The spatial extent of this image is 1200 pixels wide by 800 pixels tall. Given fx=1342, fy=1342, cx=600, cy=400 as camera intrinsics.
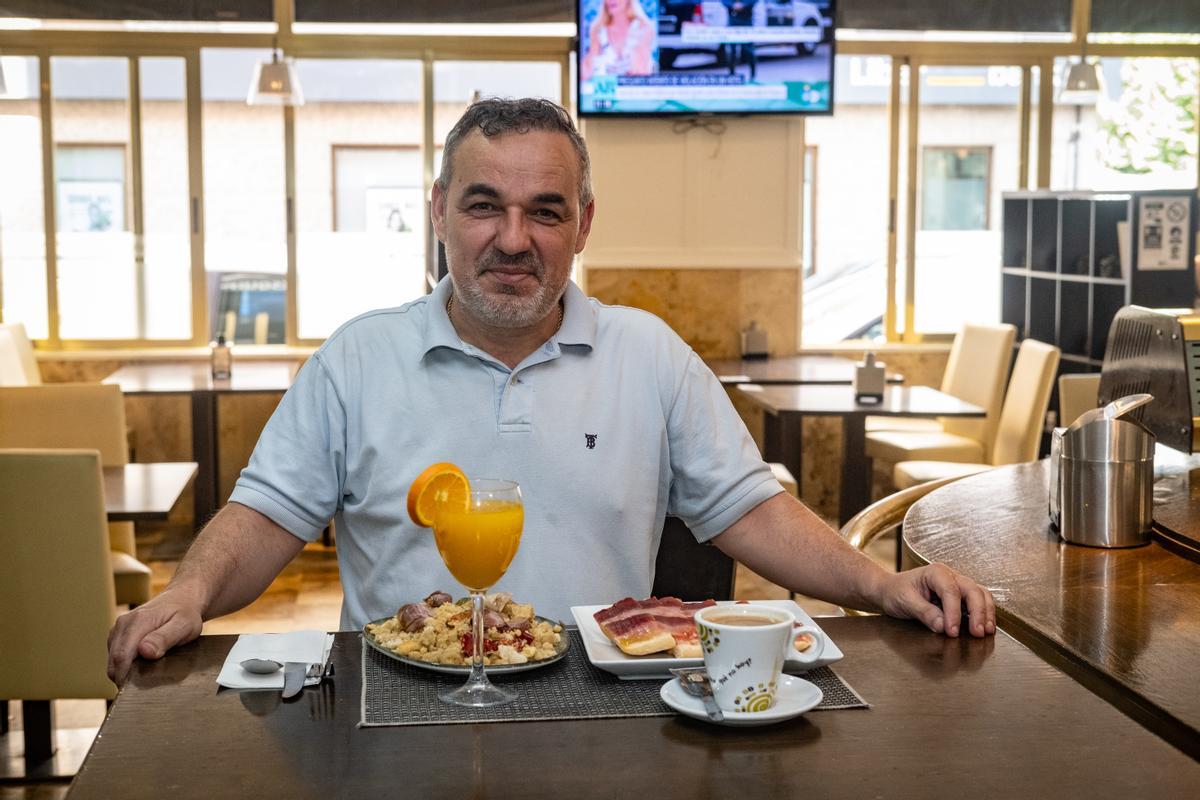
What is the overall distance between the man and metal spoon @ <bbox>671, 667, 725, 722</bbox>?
0.57 meters

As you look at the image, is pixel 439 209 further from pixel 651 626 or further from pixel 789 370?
pixel 789 370

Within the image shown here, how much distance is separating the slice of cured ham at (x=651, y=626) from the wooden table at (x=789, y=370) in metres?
4.47

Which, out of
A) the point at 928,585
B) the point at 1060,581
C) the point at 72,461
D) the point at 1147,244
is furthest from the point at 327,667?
the point at 1147,244

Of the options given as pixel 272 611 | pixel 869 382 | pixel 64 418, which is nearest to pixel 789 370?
pixel 869 382

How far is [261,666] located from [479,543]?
0.86ft

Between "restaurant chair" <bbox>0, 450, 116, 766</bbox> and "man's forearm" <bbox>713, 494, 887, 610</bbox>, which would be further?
"restaurant chair" <bbox>0, 450, 116, 766</bbox>

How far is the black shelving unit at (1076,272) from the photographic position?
606 cm

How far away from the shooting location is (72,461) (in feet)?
10.2

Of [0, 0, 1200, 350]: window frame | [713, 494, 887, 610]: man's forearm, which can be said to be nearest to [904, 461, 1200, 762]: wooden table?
[713, 494, 887, 610]: man's forearm

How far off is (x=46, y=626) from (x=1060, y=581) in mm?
2350

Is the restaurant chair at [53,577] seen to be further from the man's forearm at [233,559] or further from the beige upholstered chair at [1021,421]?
the beige upholstered chair at [1021,421]

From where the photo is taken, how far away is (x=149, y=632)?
1477 mm

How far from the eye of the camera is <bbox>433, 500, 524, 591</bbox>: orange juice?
52.8 inches

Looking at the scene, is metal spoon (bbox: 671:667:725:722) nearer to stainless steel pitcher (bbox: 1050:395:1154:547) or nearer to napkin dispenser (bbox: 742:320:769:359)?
stainless steel pitcher (bbox: 1050:395:1154:547)
